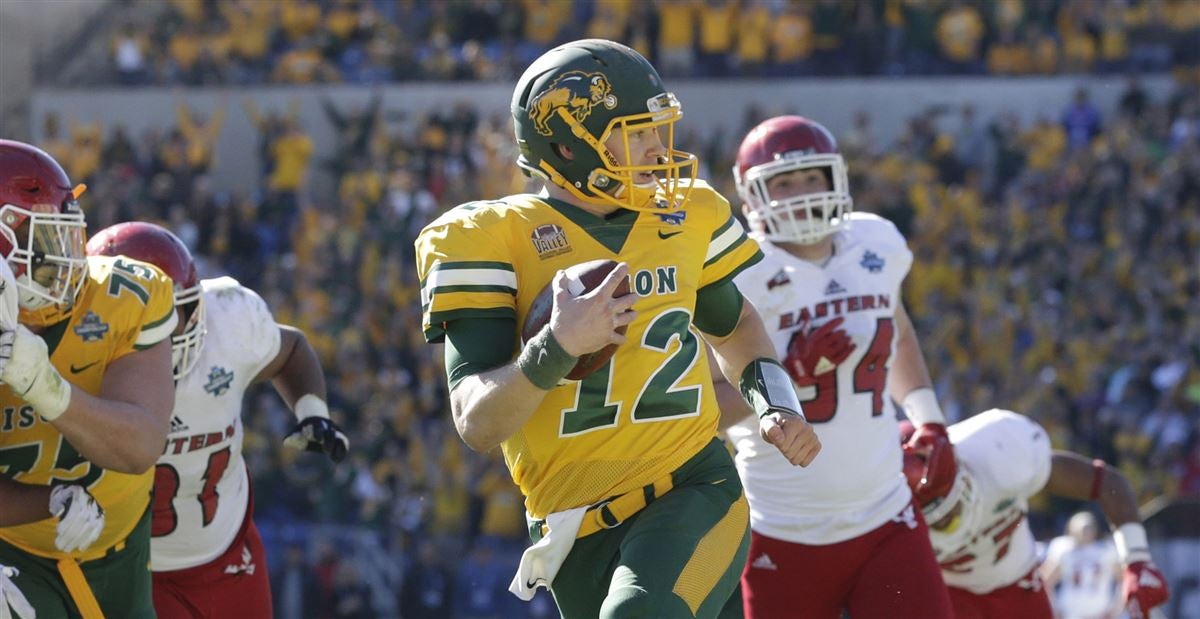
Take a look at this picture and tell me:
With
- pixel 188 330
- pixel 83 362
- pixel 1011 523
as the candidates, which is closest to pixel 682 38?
pixel 1011 523

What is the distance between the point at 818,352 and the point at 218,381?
6.22 ft

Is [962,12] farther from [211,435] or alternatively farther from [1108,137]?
[211,435]

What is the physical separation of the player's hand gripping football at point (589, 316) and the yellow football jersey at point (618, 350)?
341 millimetres

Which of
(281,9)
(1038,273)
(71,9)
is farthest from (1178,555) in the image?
(71,9)

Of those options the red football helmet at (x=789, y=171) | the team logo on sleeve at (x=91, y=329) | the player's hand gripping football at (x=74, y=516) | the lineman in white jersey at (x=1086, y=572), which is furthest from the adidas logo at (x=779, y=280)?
the lineman in white jersey at (x=1086, y=572)

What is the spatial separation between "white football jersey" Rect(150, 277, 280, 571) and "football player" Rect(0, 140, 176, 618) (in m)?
0.58

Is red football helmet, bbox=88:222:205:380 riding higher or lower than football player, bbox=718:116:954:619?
higher

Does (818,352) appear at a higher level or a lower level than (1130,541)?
higher

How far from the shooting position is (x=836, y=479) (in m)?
5.21

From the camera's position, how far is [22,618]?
4328 millimetres

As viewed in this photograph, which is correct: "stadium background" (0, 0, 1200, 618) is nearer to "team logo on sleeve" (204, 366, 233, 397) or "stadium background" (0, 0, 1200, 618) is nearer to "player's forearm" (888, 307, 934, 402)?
"player's forearm" (888, 307, 934, 402)

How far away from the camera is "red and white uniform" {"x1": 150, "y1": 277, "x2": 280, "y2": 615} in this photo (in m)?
5.32

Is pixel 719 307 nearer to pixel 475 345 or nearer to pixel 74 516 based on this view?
pixel 475 345

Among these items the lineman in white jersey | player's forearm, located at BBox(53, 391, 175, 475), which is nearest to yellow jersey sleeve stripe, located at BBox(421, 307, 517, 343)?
player's forearm, located at BBox(53, 391, 175, 475)
